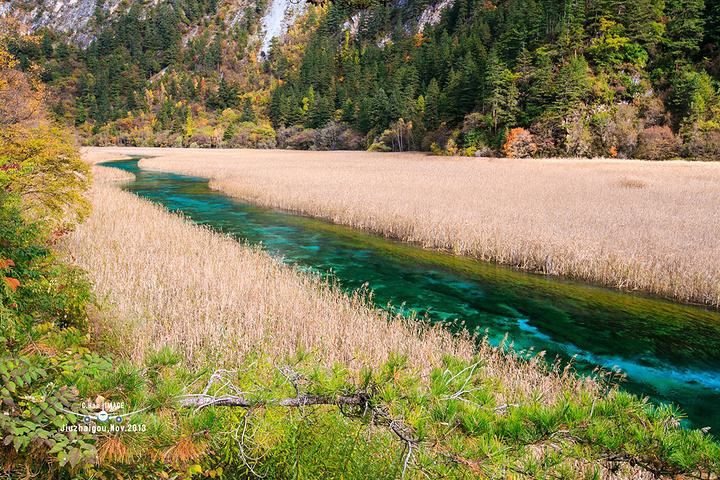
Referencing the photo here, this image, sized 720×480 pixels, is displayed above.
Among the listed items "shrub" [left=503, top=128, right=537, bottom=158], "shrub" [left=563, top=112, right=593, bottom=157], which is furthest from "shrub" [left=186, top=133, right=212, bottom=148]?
"shrub" [left=563, top=112, right=593, bottom=157]

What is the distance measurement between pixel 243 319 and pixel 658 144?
165 ft

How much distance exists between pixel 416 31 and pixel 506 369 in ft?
468

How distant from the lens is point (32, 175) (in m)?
8.09

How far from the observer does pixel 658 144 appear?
140 ft

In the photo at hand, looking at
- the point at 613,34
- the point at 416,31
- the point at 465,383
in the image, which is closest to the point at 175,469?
the point at 465,383

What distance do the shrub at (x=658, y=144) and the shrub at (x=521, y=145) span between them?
35.4 ft

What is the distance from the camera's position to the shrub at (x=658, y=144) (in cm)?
4203

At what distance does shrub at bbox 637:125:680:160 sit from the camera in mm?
42031

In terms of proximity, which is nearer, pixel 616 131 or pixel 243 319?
pixel 243 319

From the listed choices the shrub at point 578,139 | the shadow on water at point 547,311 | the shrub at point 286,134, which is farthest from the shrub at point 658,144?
the shrub at point 286,134

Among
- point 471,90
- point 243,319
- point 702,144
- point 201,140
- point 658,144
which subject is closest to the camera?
point 243,319

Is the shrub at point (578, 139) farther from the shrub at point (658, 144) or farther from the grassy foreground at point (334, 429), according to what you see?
the grassy foreground at point (334, 429)
